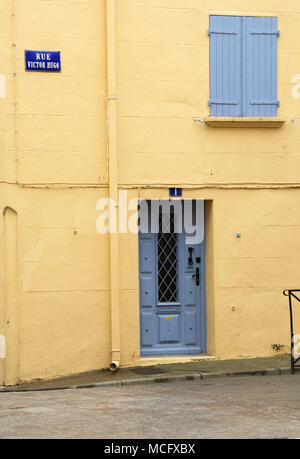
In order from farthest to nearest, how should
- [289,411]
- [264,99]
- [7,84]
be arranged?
[264,99], [7,84], [289,411]

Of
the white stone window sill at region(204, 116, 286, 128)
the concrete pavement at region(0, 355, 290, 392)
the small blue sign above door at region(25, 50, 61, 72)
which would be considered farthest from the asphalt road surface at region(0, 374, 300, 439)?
the small blue sign above door at region(25, 50, 61, 72)

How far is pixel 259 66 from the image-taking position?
44.5ft

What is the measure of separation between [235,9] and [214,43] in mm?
642

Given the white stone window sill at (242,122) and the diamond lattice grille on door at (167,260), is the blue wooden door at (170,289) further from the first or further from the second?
the white stone window sill at (242,122)

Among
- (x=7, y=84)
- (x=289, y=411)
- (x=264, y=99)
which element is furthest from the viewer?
(x=264, y=99)

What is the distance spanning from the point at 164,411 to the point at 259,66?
6.43 metres

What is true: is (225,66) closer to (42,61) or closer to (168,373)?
(42,61)

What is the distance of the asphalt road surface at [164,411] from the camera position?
7742 millimetres

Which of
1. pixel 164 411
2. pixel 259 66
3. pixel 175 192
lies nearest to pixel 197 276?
pixel 175 192

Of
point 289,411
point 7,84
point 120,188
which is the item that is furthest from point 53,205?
point 289,411

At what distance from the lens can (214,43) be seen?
1341 centimetres

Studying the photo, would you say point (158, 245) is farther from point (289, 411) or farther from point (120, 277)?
point (289, 411)

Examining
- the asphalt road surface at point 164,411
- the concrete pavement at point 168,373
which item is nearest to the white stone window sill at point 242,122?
the concrete pavement at point 168,373

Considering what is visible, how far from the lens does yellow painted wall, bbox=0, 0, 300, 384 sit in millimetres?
12766
